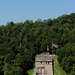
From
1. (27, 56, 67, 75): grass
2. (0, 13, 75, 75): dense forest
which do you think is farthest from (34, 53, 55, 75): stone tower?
(27, 56, 67, 75): grass

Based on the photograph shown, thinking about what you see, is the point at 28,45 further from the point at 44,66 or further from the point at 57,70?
the point at 44,66

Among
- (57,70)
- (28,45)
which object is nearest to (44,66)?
(57,70)

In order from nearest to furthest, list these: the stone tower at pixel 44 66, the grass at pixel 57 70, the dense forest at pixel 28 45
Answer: the stone tower at pixel 44 66
the grass at pixel 57 70
the dense forest at pixel 28 45

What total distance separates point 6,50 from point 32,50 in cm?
859

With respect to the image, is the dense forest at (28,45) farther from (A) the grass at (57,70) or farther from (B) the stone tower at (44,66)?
(B) the stone tower at (44,66)

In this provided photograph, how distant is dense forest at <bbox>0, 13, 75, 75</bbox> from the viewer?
89.3 m

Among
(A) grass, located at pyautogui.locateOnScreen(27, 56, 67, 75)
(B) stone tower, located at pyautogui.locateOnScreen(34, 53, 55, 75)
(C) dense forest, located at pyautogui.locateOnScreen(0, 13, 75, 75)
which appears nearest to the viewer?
(B) stone tower, located at pyautogui.locateOnScreen(34, 53, 55, 75)

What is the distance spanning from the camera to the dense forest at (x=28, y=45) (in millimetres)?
89312

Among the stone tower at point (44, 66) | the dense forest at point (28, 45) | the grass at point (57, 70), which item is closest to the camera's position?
the stone tower at point (44, 66)

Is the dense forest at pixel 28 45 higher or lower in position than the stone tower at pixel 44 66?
higher

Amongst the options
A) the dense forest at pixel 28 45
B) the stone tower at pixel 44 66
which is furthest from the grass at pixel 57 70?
the stone tower at pixel 44 66

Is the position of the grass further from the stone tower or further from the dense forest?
the stone tower

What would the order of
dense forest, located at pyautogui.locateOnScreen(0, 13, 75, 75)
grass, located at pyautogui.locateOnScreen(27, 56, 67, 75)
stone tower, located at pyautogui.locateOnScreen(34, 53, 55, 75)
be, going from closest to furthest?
stone tower, located at pyautogui.locateOnScreen(34, 53, 55, 75), grass, located at pyautogui.locateOnScreen(27, 56, 67, 75), dense forest, located at pyautogui.locateOnScreen(0, 13, 75, 75)

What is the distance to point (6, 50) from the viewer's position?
107m
